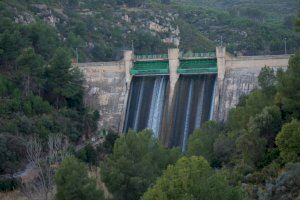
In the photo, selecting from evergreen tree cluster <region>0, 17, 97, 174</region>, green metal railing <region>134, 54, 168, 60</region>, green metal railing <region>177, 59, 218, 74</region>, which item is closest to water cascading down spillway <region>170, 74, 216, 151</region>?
green metal railing <region>177, 59, 218, 74</region>

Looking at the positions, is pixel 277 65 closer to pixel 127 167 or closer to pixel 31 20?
pixel 127 167

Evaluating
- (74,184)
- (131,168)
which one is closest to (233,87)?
(131,168)

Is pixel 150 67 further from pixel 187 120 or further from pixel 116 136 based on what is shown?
pixel 116 136

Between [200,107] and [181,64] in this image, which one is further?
[181,64]

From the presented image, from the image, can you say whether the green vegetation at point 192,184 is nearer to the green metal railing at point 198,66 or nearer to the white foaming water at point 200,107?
the white foaming water at point 200,107

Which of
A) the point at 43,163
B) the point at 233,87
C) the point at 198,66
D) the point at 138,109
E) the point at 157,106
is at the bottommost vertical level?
the point at 43,163

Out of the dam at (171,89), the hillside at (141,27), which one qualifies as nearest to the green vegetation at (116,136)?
the hillside at (141,27)
